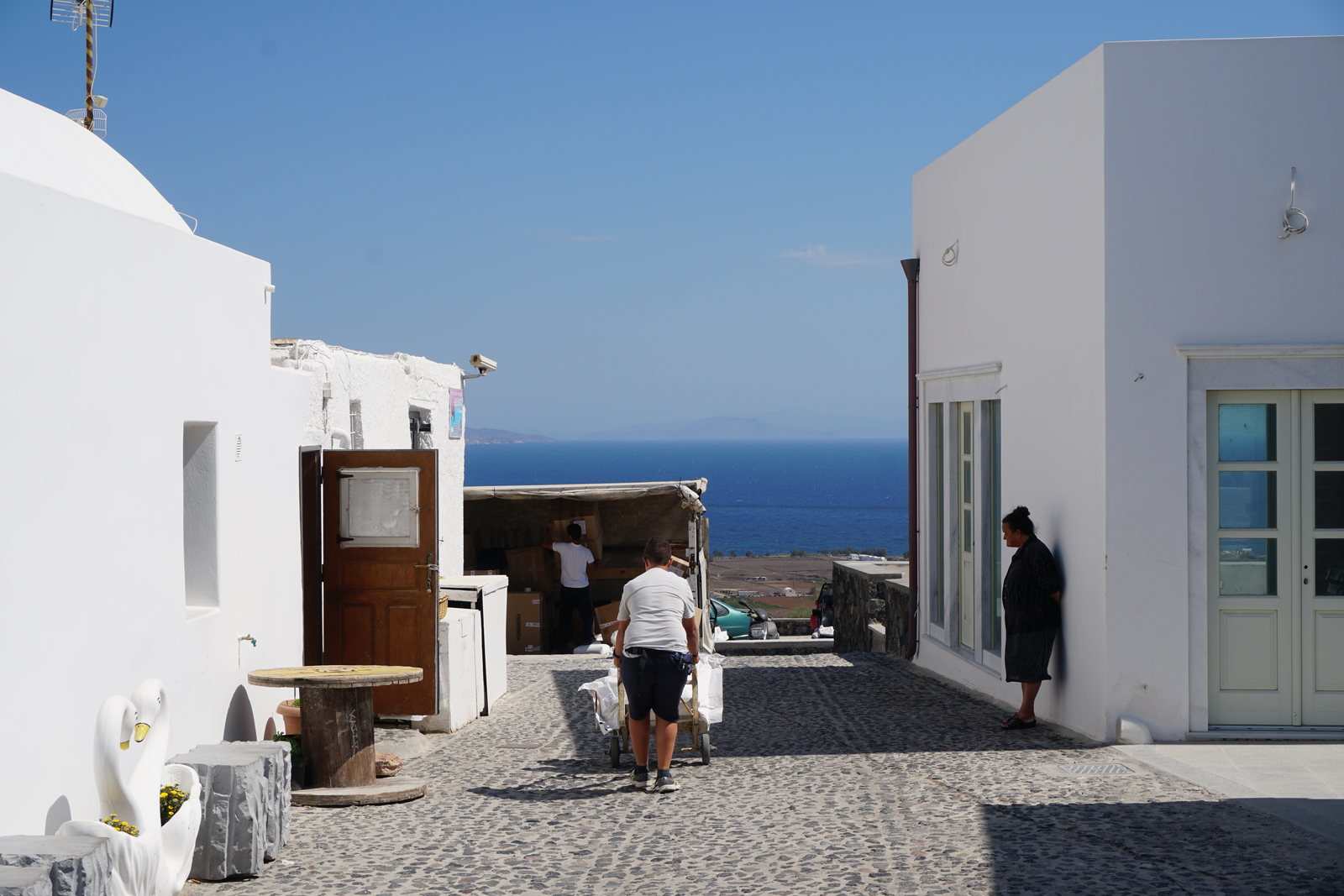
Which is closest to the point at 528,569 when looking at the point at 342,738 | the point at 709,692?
the point at 709,692

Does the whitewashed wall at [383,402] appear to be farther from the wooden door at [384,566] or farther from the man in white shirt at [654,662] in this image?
the man in white shirt at [654,662]

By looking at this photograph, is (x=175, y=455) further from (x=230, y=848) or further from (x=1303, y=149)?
(x=1303, y=149)

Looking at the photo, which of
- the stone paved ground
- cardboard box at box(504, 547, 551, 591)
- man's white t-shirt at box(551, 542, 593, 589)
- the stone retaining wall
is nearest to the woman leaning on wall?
the stone paved ground

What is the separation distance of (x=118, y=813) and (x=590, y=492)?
1199cm

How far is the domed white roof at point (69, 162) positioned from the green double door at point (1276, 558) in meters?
6.98

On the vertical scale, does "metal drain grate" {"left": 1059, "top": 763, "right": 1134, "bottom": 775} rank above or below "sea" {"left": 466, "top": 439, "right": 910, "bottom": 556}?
above

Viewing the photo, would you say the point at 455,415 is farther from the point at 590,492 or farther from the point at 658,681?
the point at 658,681

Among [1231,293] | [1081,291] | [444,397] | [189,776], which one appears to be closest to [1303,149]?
[1231,293]

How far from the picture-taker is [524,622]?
1709cm

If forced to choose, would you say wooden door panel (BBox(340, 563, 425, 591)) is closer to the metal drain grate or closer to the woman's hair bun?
the woman's hair bun

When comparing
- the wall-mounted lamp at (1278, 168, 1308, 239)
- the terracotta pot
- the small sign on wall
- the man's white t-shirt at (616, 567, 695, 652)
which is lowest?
the terracotta pot

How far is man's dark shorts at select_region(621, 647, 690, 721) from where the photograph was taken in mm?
7773

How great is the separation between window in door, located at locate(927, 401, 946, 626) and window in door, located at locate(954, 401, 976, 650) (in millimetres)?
354

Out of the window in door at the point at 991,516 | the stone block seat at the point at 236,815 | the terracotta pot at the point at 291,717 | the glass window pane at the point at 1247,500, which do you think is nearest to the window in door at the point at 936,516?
the window in door at the point at 991,516
